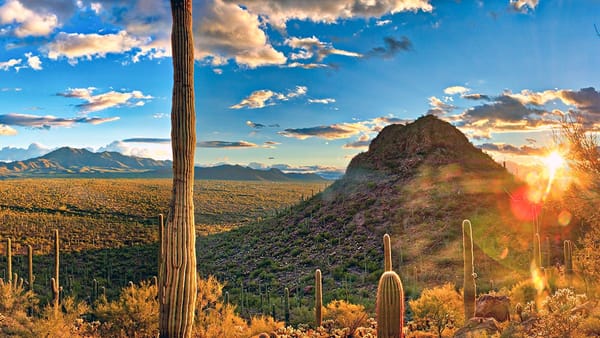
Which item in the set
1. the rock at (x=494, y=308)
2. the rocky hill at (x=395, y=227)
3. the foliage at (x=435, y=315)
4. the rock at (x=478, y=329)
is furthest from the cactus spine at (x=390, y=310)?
the rocky hill at (x=395, y=227)

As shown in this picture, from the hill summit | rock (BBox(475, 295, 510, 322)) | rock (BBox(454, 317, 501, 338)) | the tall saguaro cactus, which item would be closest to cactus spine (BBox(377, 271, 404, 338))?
the tall saguaro cactus

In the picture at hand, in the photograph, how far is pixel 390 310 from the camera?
21.7 ft

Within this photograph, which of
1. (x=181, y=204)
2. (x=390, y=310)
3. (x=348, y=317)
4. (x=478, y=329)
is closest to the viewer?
(x=181, y=204)

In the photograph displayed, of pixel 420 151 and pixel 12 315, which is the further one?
pixel 420 151

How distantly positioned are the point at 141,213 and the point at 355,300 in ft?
127

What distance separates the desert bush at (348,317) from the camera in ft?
53.8

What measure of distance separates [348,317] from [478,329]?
6.08 metres

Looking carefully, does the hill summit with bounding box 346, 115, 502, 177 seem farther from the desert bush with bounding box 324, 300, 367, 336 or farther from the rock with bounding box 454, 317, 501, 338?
the rock with bounding box 454, 317, 501, 338

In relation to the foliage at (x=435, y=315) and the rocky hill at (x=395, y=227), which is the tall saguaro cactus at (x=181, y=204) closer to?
the foliage at (x=435, y=315)

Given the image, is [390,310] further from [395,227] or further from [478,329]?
[395,227]

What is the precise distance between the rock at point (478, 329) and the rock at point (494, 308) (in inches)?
58.4

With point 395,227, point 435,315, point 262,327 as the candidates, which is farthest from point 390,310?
point 395,227

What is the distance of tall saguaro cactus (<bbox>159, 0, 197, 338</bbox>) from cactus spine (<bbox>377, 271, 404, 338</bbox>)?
9.09ft

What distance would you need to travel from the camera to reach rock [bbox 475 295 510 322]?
14180 millimetres
